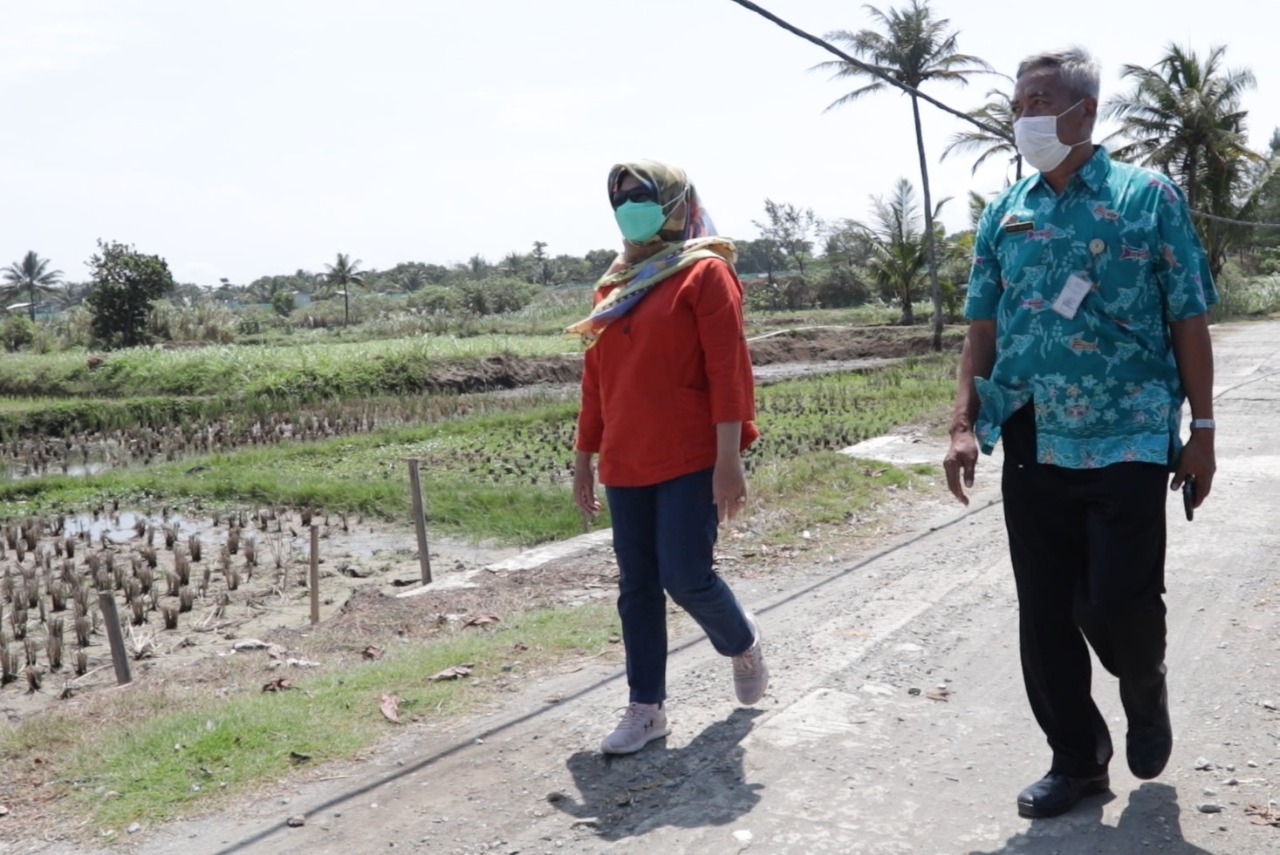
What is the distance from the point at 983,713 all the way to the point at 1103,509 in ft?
4.00

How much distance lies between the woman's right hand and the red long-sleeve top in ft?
1.19

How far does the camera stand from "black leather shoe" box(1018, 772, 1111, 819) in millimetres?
3213

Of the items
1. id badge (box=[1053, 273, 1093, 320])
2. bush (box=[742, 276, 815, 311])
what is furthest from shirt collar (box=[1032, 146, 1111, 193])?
bush (box=[742, 276, 815, 311])

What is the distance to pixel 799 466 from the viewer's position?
9.42m

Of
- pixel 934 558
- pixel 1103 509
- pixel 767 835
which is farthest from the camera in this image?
pixel 934 558

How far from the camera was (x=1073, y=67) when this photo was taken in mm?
3076

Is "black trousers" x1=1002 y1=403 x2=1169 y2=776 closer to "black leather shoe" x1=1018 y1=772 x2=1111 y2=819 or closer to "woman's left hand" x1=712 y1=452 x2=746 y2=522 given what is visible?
"black leather shoe" x1=1018 y1=772 x2=1111 y2=819

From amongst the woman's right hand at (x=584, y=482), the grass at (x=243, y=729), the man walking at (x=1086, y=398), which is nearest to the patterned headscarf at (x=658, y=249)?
the woman's right hand at (x=584, y=482)

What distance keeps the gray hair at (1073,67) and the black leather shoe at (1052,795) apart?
1746 mm

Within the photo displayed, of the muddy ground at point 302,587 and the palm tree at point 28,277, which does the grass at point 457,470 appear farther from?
the palm tree at point 28,277

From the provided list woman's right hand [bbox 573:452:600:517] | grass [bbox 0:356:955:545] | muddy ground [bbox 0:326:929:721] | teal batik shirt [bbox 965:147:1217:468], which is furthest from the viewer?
grass [bbox 0:356:955:545]

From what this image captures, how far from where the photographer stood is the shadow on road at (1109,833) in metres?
3.06

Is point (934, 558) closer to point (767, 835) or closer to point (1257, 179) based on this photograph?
point (767, 835)

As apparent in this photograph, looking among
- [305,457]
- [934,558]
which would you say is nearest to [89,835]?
[934,558]
